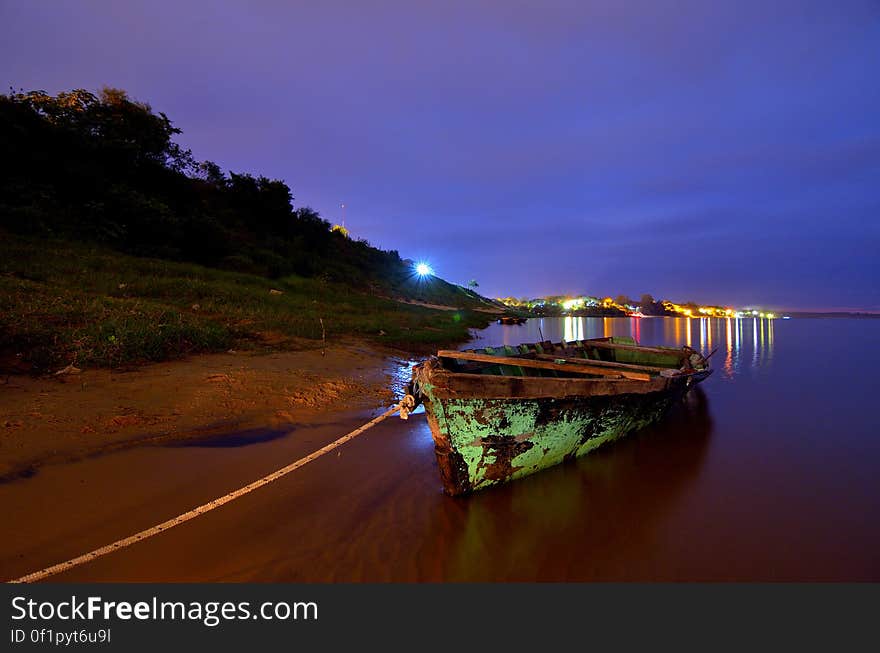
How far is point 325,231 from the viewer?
42906 mm

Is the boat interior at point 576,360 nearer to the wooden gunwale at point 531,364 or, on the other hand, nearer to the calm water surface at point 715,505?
the wooden gunwale at point 531,364

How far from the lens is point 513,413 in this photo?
417 centimetres

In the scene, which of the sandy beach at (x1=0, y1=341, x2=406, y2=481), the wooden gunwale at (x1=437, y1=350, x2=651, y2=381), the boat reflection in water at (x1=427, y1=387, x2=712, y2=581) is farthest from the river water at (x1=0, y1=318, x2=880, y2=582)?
the wooden gunwale at (x1=437, y1=350, x2=651, y2=381)

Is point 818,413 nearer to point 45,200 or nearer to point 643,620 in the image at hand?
point 643,620

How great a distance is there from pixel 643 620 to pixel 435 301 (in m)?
43.6

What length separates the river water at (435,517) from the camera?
3.20 meters

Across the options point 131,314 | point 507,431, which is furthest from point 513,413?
point 131,314

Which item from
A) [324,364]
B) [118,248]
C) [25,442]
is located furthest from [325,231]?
[25,442]

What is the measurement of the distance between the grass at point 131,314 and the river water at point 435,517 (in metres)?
4.08

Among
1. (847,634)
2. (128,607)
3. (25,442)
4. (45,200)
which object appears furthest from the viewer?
(45,200)

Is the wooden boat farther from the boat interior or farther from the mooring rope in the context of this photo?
the mooring rope

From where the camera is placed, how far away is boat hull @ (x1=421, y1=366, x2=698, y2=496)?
396 centimetres

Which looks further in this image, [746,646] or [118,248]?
[118,248]

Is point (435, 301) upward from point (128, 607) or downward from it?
upward
